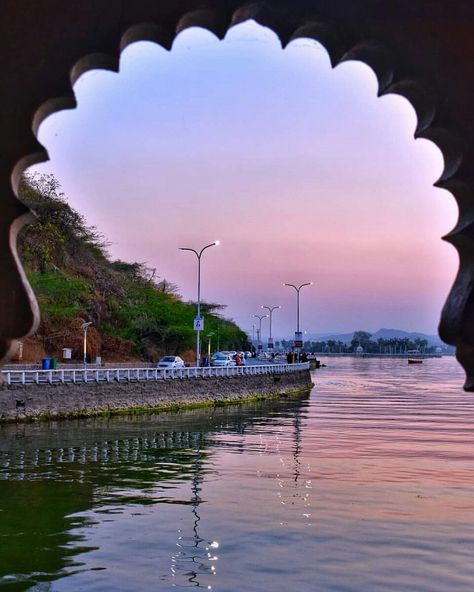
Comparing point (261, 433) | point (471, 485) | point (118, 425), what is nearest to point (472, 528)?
point (471, 485)

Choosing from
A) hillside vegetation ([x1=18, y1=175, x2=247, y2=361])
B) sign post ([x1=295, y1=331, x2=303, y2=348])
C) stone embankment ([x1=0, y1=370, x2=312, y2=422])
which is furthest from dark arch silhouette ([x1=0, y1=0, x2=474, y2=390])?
sign post ([x1=295, y1=331, x2=303, y2=348])

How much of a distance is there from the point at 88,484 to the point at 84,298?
45.1 metres

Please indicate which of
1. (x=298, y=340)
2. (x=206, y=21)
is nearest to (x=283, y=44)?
(x=206, y=21)

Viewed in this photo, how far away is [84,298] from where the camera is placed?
215ft

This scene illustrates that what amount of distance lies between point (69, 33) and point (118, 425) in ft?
110

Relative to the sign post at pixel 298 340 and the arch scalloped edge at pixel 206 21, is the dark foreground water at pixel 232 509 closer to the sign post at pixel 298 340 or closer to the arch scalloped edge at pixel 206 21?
the arch scalloped edge at pixel 206 21

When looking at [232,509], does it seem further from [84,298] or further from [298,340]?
[298,340]

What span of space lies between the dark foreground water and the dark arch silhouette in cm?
1058

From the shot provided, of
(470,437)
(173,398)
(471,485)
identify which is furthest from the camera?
(173,398)

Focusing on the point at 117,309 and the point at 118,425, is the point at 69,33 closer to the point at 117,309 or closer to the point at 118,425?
the point at 118,425

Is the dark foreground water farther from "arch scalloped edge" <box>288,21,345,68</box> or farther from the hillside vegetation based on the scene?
the hillside vegetation

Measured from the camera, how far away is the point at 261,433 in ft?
115

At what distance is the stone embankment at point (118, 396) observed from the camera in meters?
33.4

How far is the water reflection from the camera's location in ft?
46.7
